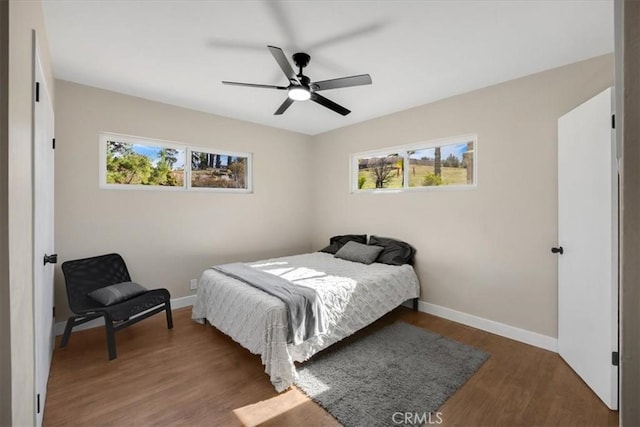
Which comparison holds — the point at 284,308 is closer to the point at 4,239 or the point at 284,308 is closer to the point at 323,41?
the point at 4,239

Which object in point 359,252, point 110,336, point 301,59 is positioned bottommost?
point 110,336

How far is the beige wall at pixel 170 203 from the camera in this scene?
117 inches

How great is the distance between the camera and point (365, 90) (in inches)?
126

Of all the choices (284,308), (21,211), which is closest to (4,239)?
(21,211)

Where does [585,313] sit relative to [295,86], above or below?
below

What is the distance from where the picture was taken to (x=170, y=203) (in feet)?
11.9

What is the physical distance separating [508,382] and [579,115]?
7.04ft

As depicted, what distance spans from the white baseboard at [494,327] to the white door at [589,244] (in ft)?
0.41

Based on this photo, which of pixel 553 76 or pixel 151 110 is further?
pixel 151 110

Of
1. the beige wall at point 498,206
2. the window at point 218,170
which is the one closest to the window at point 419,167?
the beige wall at point 498,206

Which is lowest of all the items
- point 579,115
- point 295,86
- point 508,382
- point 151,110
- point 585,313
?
point 508,382

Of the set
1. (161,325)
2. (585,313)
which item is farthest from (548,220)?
(161,325)

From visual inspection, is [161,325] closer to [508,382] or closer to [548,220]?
[508,382]

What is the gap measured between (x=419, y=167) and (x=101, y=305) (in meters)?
3.74
